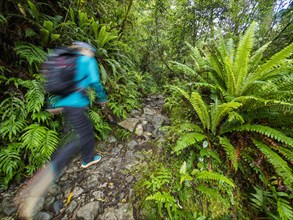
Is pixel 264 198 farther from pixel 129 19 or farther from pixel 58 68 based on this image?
pixel 129 19

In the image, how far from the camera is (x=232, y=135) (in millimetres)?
2402

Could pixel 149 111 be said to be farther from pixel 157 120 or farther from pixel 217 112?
pixel 217 112

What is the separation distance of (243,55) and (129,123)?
2.25 m

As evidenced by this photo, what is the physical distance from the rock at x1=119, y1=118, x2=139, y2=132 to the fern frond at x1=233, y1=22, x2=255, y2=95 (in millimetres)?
1927

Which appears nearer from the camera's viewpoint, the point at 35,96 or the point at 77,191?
the point at 77,191

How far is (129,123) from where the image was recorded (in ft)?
10.8

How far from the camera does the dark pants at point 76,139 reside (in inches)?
81.4

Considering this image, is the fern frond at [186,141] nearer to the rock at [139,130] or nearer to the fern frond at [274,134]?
the fern frond at [274,134]

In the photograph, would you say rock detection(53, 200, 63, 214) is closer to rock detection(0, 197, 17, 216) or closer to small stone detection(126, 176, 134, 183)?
rock detection(0, 197, 17, 216)

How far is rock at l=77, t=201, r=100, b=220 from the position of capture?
1.85 m

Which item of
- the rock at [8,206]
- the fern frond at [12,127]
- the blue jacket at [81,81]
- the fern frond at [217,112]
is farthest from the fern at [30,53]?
the fern frond at [217,112]

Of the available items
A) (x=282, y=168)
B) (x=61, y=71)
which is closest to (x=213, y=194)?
(x=282, y=168)

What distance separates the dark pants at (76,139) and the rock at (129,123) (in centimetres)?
94

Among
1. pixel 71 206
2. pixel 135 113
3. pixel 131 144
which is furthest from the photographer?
pixel 135 113
